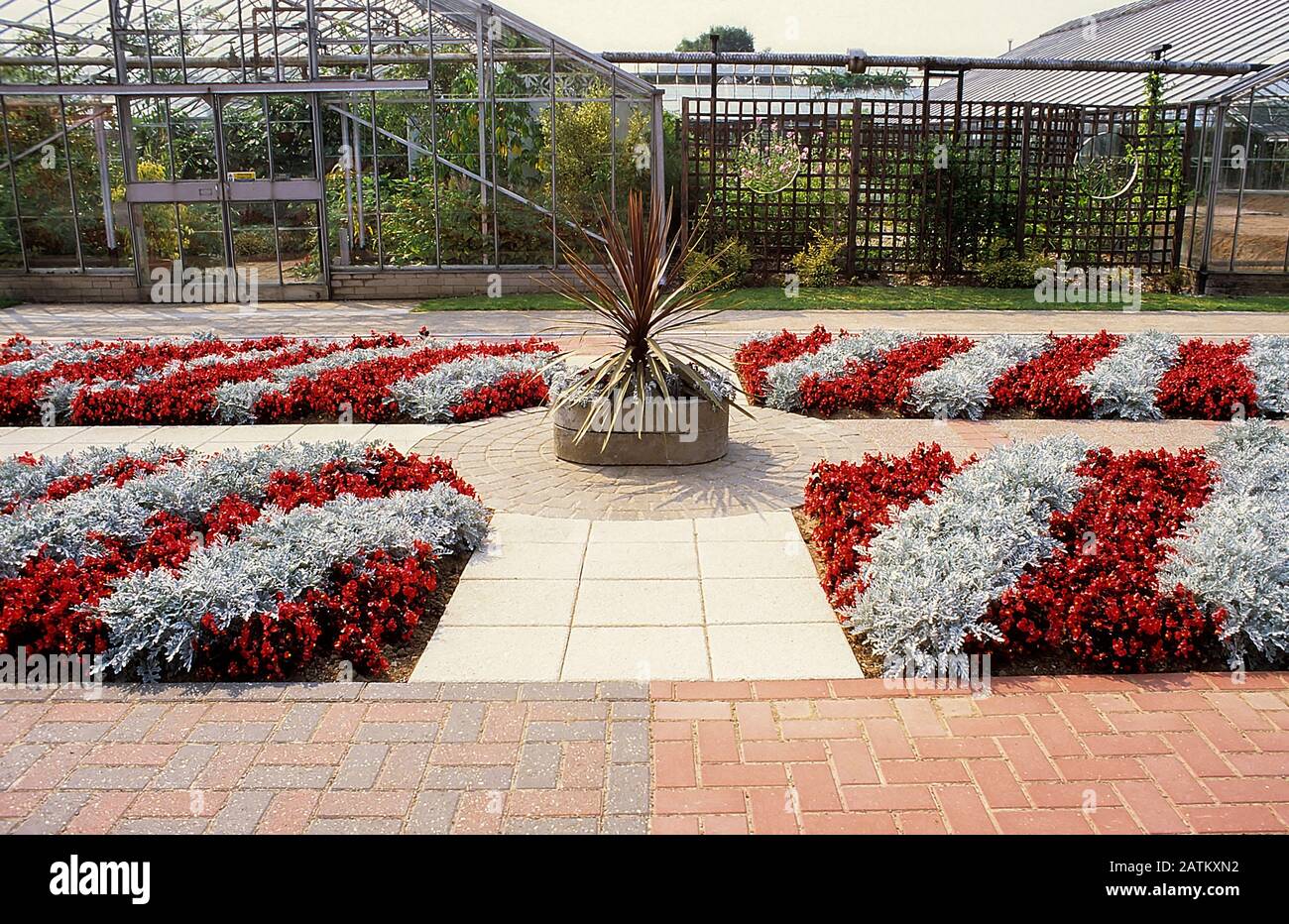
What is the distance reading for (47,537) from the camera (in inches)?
175

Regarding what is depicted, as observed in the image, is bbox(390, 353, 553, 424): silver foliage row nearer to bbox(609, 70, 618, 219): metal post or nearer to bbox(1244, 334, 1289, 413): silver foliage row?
bbox(1244, 334, 1289, 413): silver foliage row

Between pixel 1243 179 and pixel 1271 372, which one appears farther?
pixel 1243 179

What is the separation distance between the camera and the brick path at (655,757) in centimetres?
283

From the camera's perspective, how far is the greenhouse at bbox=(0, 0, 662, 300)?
1351cm

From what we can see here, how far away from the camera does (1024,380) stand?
25.1ft

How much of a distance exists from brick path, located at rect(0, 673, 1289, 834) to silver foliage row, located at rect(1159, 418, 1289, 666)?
6.4 inches

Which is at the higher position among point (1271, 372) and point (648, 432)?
point (1271, 372)

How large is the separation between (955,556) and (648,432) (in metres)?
2.30

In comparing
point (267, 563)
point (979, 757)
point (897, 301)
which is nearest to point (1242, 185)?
point (897, 301)

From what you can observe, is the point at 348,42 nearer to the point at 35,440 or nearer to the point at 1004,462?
the point at 35,440

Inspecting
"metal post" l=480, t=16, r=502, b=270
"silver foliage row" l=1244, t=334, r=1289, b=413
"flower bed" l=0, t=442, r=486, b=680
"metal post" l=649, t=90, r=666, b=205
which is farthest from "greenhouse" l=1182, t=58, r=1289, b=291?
"flower bed" l=0, t=442, r=486, b=680

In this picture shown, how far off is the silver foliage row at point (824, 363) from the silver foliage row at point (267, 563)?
3.25 meters

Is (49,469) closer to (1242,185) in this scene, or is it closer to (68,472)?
(68,472)

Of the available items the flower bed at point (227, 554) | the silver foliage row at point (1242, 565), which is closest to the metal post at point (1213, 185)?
the silver foliage row at point (1242, 565)
